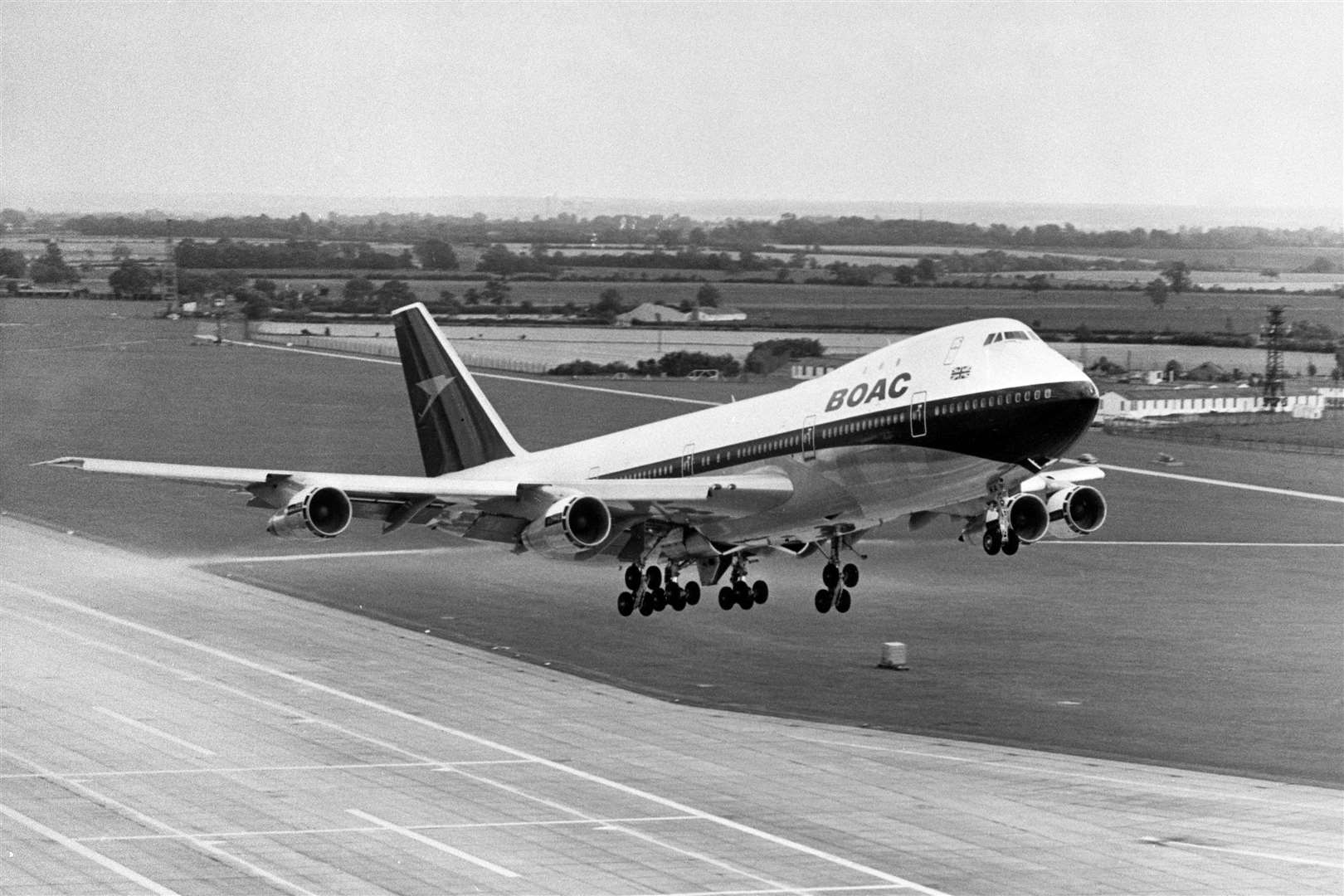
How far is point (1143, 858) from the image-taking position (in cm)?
6606

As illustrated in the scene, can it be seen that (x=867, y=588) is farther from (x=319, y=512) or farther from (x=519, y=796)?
(x=319, y=512)

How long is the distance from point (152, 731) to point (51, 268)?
381ft

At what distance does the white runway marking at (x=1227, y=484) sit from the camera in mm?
172375

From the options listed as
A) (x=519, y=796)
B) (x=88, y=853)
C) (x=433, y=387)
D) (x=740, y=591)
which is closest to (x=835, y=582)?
(x=740, y=591)

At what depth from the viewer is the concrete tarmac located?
206 feet

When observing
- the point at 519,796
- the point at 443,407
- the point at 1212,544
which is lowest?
the point at 519,796

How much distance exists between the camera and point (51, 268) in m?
187

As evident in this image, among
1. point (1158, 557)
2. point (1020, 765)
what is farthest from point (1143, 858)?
point (1158, 557)

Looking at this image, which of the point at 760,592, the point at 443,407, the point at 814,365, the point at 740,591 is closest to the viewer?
the point at 760,592

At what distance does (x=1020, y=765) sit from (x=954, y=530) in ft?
180

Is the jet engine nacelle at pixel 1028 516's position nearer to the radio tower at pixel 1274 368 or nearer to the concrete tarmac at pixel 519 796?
the concrete tarmac at pixel 519 796

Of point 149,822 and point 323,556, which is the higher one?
point 323,556

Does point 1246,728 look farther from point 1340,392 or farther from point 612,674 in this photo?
point 1340,392

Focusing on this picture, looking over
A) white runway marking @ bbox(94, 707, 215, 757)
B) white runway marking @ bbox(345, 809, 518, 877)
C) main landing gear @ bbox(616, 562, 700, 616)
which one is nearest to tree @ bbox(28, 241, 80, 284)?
white runway marking @ bbox(94, 707, 215, 757)
